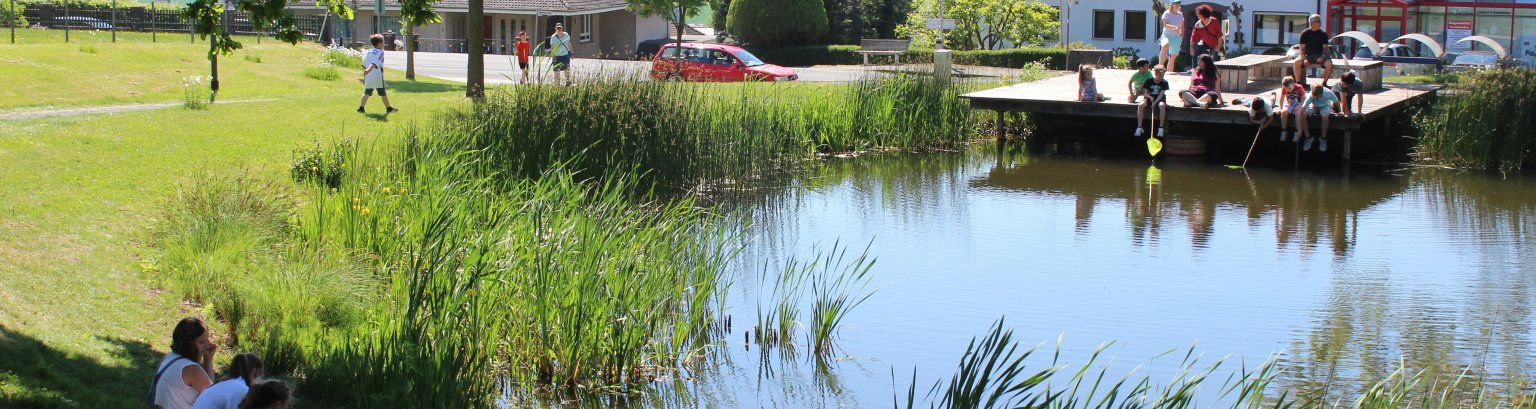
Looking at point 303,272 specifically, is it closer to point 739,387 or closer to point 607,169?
point 739,387

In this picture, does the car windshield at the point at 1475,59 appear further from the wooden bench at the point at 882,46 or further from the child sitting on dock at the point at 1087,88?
the child sitting on dock at the point at 1087,88

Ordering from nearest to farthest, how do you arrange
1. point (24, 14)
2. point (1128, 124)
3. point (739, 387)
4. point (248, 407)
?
point (248, 407), point (739, 387), point (1128, 124), point (24, 14)

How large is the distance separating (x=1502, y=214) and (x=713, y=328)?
10.3m

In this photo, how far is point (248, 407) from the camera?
5.34 meters

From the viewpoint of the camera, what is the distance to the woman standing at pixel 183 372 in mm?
5914

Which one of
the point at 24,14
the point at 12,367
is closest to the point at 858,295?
the point at 12,367

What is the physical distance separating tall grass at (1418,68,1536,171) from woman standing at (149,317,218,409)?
17.1 metres

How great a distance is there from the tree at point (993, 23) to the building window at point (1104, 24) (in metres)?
4.26

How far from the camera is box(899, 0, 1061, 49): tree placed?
4469 cm

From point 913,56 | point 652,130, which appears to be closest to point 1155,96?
point 652,130

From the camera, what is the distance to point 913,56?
35.7 metres

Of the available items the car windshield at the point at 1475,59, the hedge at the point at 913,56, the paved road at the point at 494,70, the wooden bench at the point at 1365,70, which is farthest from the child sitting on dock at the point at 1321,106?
the car windshield at the point at 1475,59

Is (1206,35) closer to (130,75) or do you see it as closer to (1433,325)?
(1433,325)

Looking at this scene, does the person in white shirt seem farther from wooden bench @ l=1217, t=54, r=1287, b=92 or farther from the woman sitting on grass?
wooden bench @ l=1217, t=54, r=1287, b=92
